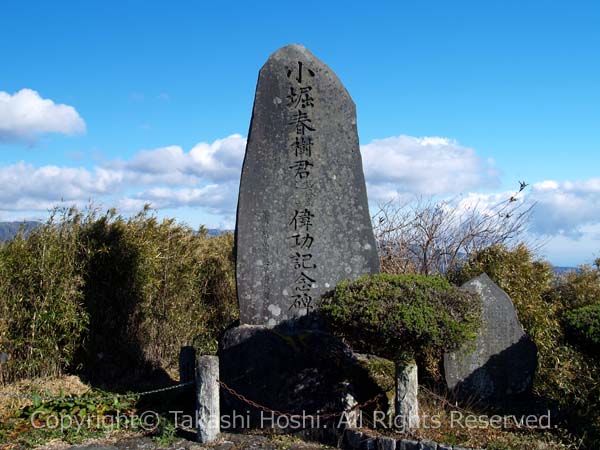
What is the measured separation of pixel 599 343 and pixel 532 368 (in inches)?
47.6

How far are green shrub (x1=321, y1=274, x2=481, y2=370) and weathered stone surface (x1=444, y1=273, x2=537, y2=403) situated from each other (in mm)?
1191

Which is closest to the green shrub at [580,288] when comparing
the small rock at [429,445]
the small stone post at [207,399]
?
the small rock at [429,445]

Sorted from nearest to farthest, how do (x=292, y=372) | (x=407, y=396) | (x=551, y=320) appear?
(x=407, y=396) → (x=292, y=372) → (x=551, y=320)

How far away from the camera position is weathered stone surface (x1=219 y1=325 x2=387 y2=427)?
19.1 ft

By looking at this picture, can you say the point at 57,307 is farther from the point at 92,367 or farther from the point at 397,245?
the point at 397,245

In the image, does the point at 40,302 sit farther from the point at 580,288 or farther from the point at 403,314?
the point at 580,288

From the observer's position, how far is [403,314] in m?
5.23

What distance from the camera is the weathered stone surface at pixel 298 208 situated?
704cm

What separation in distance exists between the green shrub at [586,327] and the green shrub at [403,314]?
991 mm

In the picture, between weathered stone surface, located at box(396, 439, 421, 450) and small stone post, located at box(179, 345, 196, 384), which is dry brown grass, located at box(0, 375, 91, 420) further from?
weathered stone surface, located at box(396, 439, 421, 450)

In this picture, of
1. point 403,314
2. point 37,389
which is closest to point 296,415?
point 403,314

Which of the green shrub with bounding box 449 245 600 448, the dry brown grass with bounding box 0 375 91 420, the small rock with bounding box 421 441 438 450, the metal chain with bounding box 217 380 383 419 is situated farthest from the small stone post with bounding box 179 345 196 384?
the green shrub with bounding box 449 245 600 448

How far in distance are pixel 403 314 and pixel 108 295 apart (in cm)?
532

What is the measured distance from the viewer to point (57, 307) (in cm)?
793
